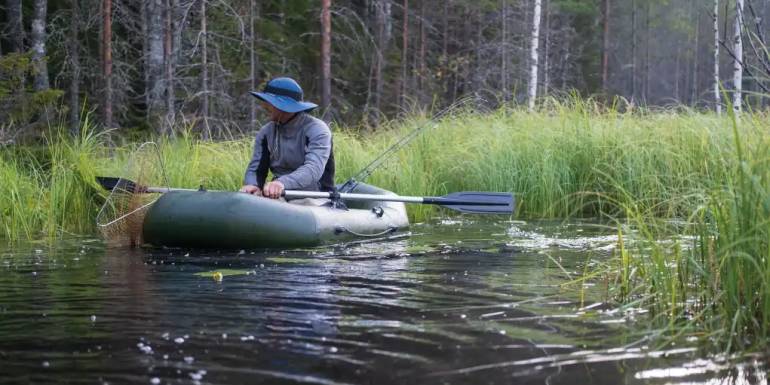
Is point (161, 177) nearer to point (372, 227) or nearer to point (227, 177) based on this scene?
point (227, 177)

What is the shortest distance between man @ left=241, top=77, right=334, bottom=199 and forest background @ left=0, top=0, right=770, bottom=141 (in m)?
1.92

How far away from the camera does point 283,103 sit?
7.77m

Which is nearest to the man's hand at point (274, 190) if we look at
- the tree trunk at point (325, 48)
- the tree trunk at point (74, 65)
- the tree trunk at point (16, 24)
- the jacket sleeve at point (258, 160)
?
the jacket sleeve at point (258, 160)

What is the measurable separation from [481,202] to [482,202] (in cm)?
1

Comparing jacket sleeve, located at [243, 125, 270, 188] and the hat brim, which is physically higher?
the hat brim

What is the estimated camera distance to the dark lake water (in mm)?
3404

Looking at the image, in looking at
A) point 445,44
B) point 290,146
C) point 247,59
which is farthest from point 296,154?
point 445,44

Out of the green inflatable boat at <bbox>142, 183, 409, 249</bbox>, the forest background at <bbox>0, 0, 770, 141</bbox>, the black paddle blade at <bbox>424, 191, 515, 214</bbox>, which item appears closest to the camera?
the green inflatable boat at <bbox>142, 183, 409, 249</bbox>

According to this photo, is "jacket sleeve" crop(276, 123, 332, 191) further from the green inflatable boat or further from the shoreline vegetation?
the shoreline vegetation

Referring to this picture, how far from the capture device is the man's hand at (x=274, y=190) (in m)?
7.32

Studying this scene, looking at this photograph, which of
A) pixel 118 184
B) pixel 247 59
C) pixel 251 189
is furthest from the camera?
pixel 247 59

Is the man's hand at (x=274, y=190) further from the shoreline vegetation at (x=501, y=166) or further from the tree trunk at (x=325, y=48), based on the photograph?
the tree trunk at (x=325, y=48)

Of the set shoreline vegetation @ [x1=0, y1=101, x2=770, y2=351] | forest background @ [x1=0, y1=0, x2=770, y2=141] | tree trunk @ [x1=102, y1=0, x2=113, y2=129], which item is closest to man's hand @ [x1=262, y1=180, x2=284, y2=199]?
shoreline vegetation @ [x1=0, y1=101, x2=770, y2=351]

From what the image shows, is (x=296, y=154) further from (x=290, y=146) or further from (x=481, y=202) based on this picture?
(x=481, y=202)
